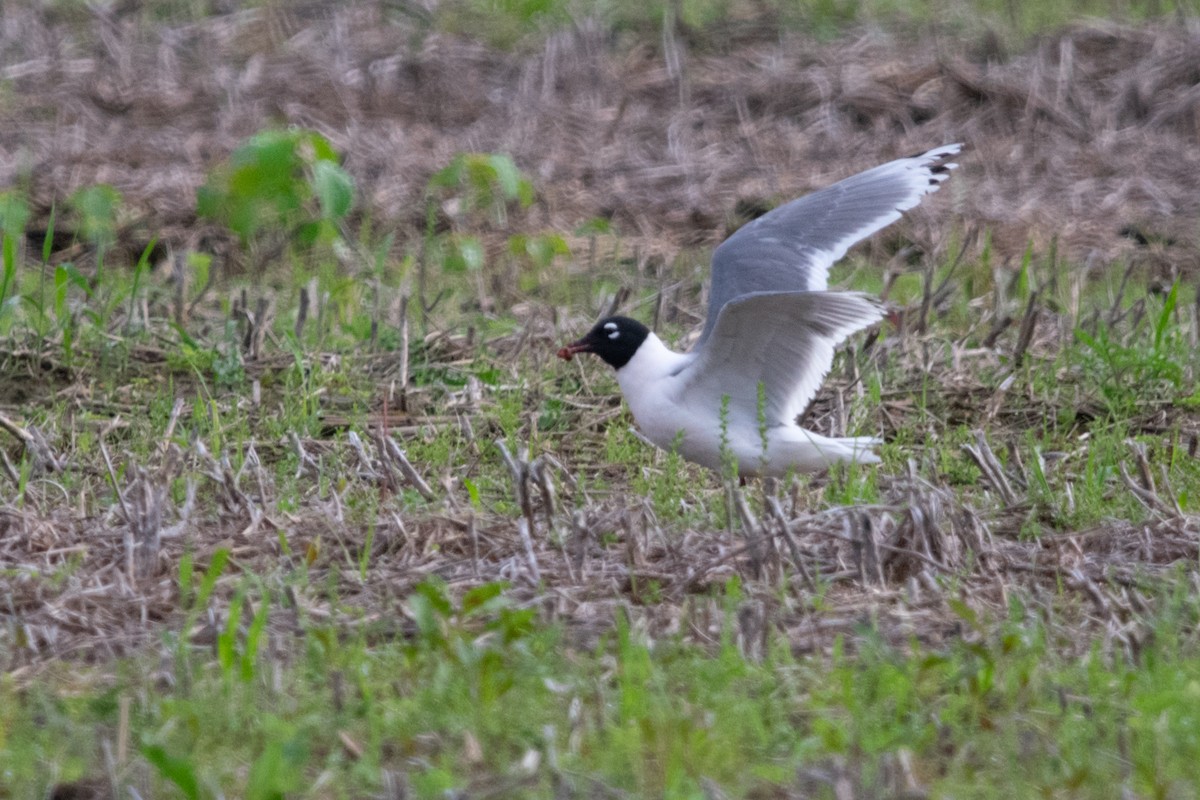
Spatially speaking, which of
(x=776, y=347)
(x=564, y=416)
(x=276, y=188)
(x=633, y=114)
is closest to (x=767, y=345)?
(x=776, y=347)

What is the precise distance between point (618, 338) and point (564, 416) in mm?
618

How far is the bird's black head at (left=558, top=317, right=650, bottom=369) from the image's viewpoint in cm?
554

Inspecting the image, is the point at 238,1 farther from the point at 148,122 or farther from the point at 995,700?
the point at 995,700

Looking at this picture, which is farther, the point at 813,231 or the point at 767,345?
the point at 813,231

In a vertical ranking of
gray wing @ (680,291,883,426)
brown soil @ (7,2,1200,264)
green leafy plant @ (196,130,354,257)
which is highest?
gray wing @ (680,291,883,426)

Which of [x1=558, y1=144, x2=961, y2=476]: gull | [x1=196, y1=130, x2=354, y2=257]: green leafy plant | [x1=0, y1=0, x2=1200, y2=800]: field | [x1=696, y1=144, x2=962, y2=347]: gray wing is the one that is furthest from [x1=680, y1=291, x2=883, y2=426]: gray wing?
[x1=196, y1=130, x2=354, y2=257]: green leafy plant

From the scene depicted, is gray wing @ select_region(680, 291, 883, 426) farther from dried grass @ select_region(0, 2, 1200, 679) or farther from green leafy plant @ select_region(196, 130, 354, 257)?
green leafy plant @ select_region(196, 130, 354, 257)

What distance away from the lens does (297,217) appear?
326 inches

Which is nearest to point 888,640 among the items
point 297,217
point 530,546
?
point 530,546

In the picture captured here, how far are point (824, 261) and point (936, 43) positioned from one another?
638 centimetres

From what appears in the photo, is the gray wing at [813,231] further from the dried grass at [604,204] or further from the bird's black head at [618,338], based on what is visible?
the dried grass at [604,204]

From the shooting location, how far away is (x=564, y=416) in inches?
240

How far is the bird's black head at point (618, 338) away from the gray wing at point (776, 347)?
39cm

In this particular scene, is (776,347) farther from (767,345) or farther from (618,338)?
(618,338)
